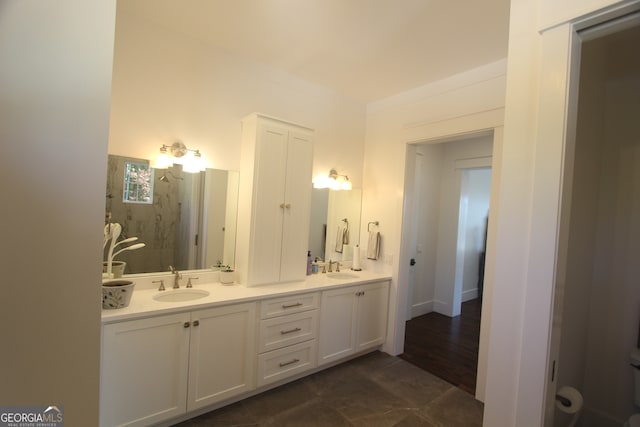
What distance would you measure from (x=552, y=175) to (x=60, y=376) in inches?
73.8

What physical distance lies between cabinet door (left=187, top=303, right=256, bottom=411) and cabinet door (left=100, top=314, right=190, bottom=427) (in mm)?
72

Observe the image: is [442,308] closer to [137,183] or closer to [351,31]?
[351,31]

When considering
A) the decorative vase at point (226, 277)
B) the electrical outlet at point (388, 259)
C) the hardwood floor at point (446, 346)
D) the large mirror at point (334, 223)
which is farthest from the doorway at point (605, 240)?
the decorative vase at point (226, 277)

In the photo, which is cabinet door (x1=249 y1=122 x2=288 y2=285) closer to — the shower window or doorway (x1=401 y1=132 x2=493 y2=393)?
the shower window

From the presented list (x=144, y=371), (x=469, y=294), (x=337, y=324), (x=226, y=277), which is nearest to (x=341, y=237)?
(x=337, y=324)

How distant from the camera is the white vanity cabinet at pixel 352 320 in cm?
272

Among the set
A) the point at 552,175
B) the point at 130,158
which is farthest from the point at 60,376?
the point at 552,175

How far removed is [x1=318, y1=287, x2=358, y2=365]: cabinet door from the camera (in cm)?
270

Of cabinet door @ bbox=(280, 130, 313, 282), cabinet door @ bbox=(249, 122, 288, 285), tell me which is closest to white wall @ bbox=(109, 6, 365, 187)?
cabinet door @ bbox=(249, 122, 288, 285)

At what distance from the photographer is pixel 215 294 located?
2215 millimetres

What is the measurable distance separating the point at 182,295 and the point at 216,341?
0.48 meters

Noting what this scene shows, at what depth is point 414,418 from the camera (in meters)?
2.20

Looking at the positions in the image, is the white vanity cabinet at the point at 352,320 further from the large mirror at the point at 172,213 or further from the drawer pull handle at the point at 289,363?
the large mirror at the point at 172,213

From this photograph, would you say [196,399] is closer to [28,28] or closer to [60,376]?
[60,376]
